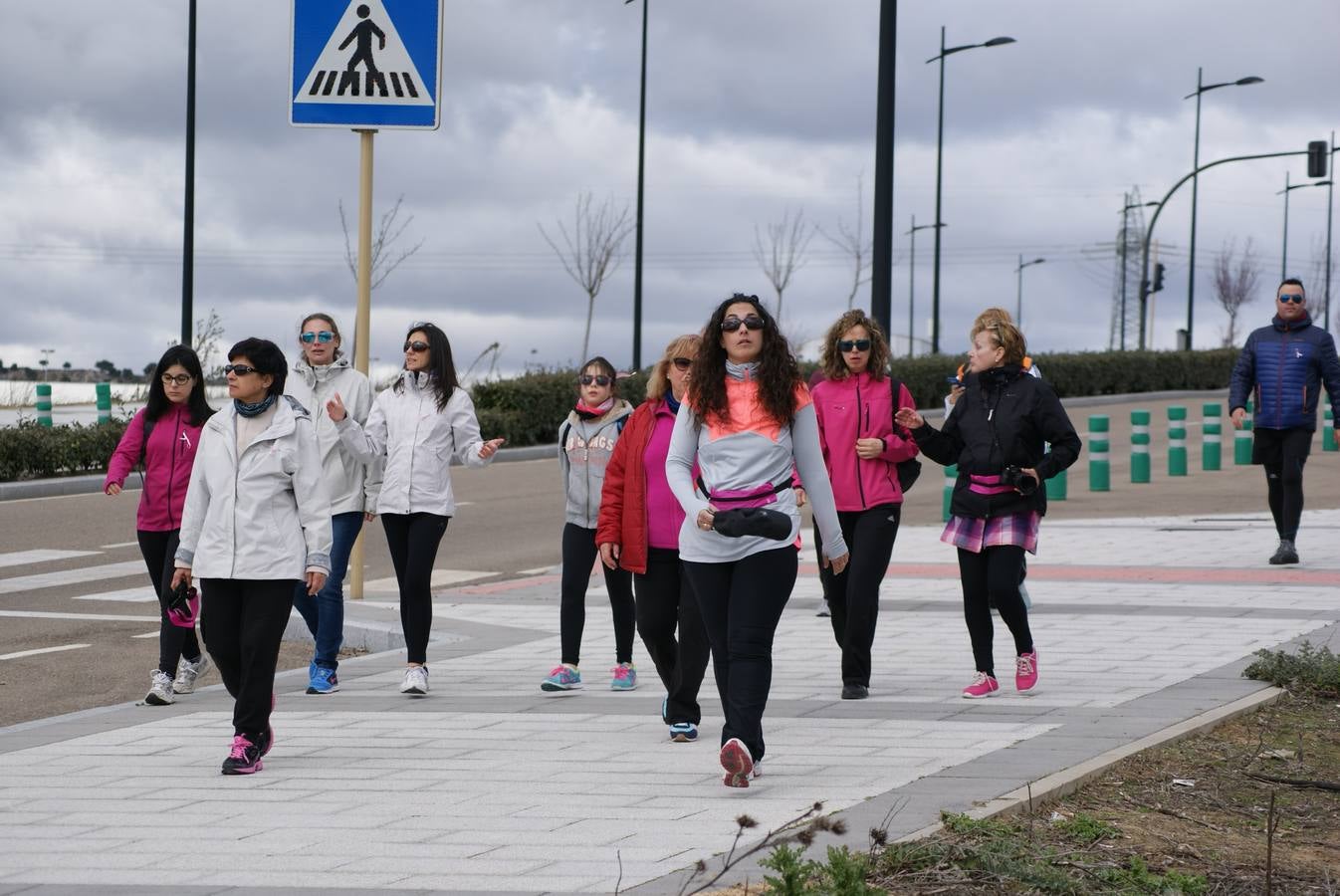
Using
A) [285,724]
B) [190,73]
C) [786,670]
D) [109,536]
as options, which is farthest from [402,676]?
[190,73]

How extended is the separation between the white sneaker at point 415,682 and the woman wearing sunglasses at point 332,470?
0.44m

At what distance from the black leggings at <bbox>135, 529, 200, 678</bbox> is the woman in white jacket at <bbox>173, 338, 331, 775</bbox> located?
1443 millimetres

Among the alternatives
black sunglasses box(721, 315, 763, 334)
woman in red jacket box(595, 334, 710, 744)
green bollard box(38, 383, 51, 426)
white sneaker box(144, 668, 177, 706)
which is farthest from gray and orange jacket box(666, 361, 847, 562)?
green bollard box(38, 383, 51, 426)

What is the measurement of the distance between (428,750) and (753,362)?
203cm

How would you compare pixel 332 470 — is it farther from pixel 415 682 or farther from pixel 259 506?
pixel 259 506

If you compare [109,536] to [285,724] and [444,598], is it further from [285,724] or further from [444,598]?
[285,724]

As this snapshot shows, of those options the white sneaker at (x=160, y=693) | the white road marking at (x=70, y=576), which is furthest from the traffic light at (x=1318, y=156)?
the white sneaker at (x=160, y=693)

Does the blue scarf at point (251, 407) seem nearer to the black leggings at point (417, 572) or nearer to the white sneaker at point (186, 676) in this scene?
the black leggings at point (417, 572)

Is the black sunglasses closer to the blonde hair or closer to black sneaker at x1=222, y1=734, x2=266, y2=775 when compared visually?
the blonde hair

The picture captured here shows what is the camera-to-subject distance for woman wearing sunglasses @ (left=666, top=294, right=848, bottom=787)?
6562 millimetres

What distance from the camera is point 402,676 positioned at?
9.34 m

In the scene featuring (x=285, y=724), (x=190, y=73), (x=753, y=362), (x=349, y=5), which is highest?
(x=190, y=73)

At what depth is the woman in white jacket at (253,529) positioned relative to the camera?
705cm

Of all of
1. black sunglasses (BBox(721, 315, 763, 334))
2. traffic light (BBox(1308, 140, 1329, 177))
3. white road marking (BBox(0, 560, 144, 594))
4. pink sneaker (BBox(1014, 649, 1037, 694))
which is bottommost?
white road marking (BBox(0, 560, 144, 594))
